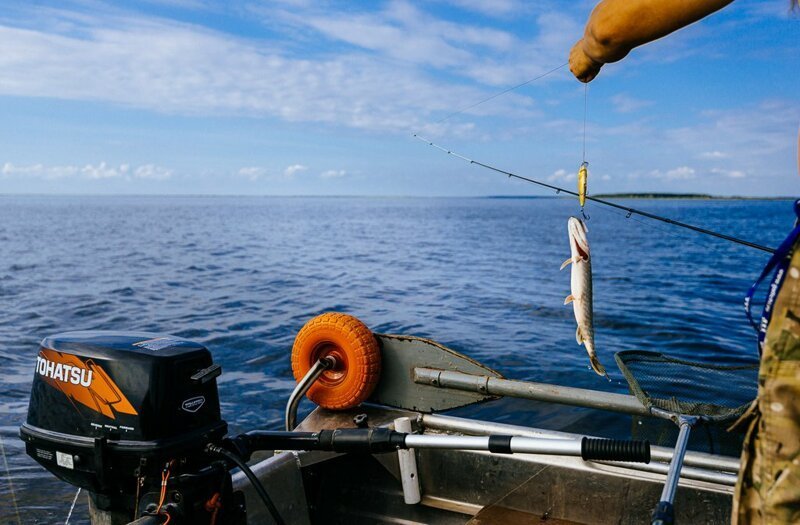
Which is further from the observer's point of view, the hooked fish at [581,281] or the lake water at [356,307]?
the lake water at [356,307]

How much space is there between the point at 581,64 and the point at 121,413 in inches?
91.1

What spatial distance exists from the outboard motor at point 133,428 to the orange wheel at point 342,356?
1642mm

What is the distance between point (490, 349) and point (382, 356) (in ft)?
28.0

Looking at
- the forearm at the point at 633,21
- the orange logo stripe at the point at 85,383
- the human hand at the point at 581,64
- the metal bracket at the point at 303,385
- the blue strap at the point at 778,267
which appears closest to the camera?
the blue strap at the point at 778,267

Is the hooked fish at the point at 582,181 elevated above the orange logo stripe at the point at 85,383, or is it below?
above

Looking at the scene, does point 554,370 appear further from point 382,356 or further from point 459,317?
point 382,356

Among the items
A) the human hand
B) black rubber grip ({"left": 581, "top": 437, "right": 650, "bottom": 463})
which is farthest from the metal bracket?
the human hand

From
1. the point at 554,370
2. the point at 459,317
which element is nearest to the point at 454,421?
the point at 554,370

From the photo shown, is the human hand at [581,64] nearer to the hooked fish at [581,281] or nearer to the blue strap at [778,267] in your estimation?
the blue strap at [778,267]

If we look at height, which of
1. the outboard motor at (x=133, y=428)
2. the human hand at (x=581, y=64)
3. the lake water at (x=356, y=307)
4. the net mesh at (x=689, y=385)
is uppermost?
the human hand at (x=581, y=64)

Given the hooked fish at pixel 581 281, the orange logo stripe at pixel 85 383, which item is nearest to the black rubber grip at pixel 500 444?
the orange logo stripe at pixel 85 383

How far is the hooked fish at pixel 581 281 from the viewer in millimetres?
4371

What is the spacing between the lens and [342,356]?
4684 mm

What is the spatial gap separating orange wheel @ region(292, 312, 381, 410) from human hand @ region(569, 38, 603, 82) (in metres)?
2.39
